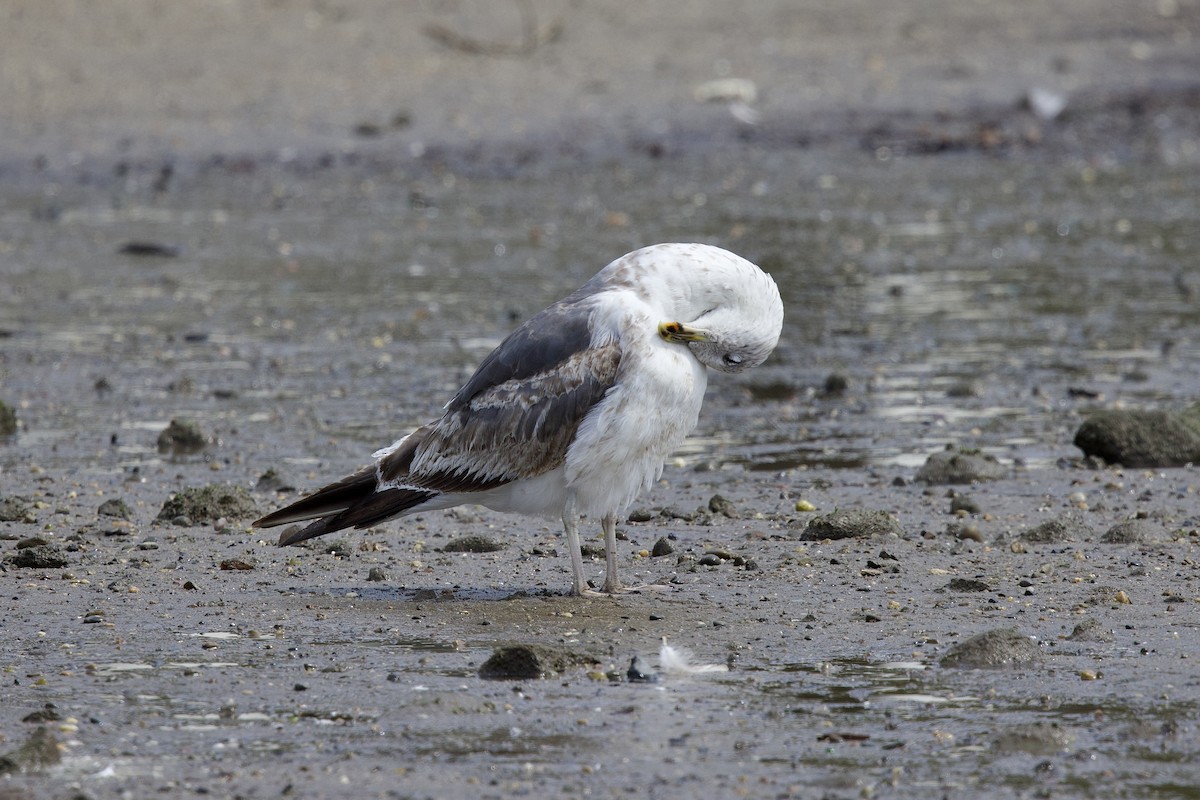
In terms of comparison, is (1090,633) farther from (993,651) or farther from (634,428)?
(634,428)

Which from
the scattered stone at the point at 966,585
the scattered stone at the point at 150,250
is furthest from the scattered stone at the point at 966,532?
the scattered stone at the point at 150,250

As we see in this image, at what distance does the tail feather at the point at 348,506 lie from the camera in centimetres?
642

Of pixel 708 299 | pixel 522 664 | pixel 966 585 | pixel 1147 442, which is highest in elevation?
pixel 708 299

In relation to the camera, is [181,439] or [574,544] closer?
[574,544]

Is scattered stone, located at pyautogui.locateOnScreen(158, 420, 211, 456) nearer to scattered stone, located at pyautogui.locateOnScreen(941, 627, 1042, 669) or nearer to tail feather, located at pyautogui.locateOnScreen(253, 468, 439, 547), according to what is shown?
tail feather, located at pyautogui.locateOnScreen(253, 468, 439, 547)

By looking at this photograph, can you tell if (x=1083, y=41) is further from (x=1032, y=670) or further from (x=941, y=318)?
(x=1032, y=670)

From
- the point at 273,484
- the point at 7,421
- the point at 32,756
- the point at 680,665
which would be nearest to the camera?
the point at 32,756

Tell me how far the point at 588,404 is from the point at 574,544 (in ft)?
1.70

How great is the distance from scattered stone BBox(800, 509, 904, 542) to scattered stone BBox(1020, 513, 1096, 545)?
0.50 metres

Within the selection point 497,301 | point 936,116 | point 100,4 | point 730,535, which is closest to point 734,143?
point 936,116

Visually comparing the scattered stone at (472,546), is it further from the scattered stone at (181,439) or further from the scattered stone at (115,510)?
the scattered stone at (181,439)

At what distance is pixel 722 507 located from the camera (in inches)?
296

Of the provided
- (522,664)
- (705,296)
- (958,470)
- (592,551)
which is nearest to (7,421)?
(592,551)

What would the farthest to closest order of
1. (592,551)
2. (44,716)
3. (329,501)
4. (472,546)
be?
(592,551), (472,546), (329,501), (44,716)
